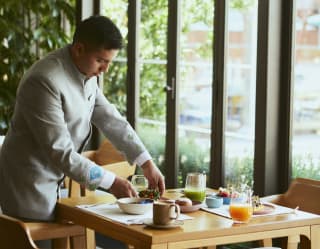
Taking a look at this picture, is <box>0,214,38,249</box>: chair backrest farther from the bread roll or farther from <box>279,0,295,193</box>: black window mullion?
<box>279,0,295,193</box>: black window mullion

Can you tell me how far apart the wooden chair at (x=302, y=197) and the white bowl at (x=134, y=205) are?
0.72 meters

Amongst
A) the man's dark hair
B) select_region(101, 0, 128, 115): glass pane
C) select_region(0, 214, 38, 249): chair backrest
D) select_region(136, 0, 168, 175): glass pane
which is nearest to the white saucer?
select_region(0, 214, 38, 249): chair backrest

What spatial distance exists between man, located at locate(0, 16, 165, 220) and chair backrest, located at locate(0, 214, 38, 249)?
0.64m

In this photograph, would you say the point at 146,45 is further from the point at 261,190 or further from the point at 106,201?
the point at 106,201

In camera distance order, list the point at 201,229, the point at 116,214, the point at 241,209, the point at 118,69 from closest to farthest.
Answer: the point at 201,229 → the point at 241,209 → the point at 116,214 → the point at 118,69

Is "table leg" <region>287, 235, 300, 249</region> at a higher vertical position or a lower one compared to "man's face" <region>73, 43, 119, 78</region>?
lower

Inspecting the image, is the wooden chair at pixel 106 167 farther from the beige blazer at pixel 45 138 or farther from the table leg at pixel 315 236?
the table leg at pixel 315 236

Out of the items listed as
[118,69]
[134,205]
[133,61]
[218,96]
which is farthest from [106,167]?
[118,69]

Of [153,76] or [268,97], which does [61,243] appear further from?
[153,76]

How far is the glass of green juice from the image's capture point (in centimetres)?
326

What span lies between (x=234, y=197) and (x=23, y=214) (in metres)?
0.90

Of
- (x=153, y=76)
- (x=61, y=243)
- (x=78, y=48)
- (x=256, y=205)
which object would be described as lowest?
(x=61, y=243)

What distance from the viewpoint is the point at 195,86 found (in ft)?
15.4

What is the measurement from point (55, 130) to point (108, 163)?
1.59 meters
